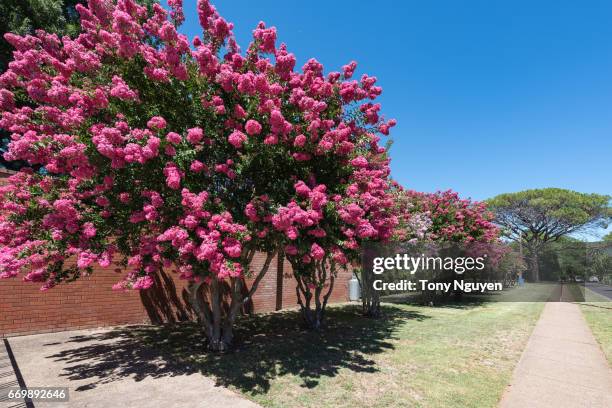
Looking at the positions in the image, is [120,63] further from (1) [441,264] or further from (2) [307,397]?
(1) [441,264]

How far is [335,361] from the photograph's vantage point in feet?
20.2

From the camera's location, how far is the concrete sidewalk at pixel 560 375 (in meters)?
4.52

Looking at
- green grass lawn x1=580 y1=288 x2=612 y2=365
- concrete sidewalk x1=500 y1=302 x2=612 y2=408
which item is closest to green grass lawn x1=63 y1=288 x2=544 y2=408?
concrete sidewalk x1=500 y1=302 x2=612 y2=408

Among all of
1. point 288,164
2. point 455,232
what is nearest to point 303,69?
point 288,164

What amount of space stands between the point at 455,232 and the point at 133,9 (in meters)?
13.4

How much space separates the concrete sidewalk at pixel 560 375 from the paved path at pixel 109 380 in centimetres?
369

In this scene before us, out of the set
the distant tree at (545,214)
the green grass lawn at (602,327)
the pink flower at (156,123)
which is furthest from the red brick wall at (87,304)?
the distant tree at (545,214)

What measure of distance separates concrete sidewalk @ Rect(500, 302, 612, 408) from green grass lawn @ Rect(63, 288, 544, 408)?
218 millimetres

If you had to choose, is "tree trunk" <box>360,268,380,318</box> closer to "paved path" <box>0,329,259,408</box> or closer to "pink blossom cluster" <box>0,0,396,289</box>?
"pink blossom cluster" <box>0,0,396,289</box>

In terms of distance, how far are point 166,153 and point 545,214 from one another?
39441 millimetres

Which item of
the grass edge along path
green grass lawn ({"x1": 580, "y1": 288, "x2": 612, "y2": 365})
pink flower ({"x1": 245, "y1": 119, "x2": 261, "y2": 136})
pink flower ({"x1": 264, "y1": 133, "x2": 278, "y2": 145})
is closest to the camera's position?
the grass edge along path

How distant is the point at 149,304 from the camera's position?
9.18 metres

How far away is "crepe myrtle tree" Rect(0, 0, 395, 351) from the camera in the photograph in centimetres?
475

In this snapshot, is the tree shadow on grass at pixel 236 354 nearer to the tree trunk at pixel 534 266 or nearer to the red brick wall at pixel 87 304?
the red brick wall at pixel 87 304
